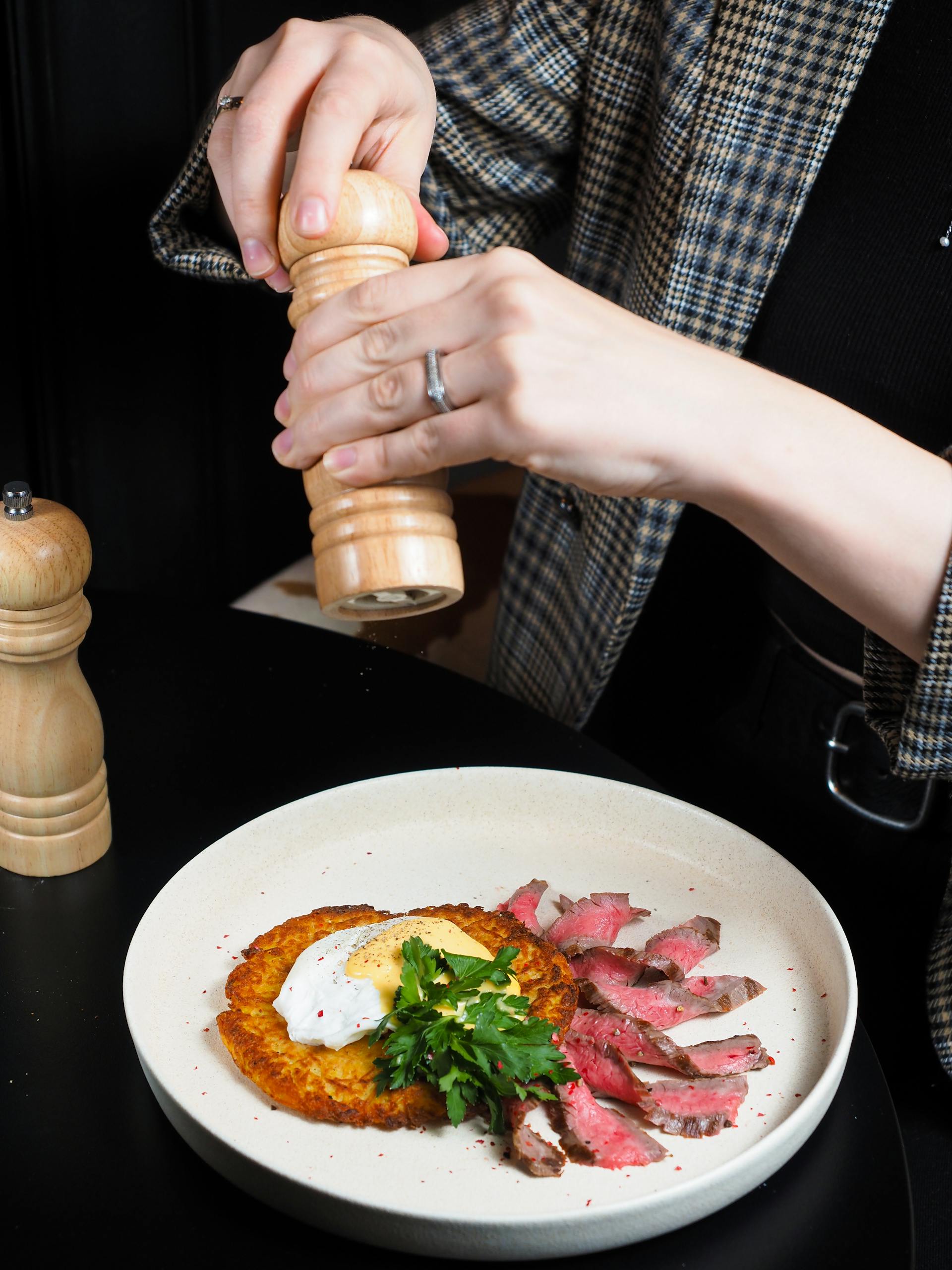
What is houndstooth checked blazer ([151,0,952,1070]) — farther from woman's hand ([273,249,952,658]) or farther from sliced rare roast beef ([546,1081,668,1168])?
sliced rare roast beef ([546,1081,668,1168])

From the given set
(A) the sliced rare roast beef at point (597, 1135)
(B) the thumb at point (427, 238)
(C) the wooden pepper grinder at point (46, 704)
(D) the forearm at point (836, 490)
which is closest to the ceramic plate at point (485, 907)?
(A) the sliced rare roast beef at point (597, 1135)

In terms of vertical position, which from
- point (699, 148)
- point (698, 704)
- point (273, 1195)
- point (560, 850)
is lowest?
point (698, 704)

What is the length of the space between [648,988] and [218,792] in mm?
535

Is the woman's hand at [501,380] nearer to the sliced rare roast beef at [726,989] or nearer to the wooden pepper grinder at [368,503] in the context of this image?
the wooden pepper grinder at [368,503]

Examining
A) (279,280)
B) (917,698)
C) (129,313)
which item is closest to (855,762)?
(917,698)

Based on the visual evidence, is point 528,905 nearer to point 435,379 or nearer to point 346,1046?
point 346,1046

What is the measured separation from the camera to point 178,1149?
2.66 feet

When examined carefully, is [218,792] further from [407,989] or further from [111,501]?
[111,501]

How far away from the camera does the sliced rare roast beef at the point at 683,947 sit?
37.2 inches

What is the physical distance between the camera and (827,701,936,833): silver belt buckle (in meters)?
1.38

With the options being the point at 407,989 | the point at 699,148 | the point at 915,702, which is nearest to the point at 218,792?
the point at 407,989

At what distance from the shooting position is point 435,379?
895 millimetres

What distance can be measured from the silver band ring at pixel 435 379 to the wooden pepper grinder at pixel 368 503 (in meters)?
0.08

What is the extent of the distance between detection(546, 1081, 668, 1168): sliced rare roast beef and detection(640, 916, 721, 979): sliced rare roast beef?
0.16m
